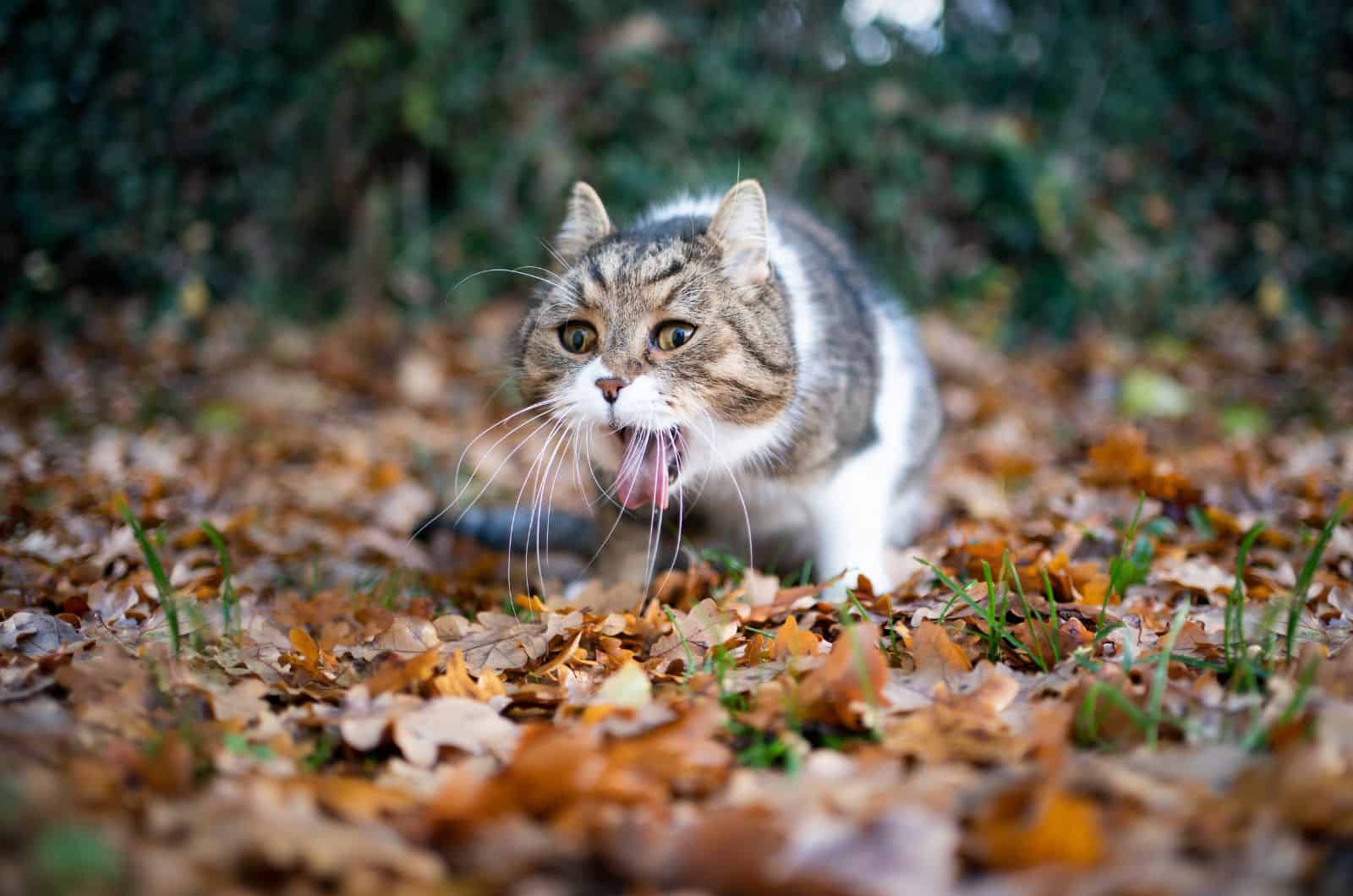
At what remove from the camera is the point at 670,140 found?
6.63 metres

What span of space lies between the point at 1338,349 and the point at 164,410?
25.3 ft

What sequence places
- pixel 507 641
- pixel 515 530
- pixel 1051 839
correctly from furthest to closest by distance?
pixel 515 530, pixel 507 641, pixel 1051 839

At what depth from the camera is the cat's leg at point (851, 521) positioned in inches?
115

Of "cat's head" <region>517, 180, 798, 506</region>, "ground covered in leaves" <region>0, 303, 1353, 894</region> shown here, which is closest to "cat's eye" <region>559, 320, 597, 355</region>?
"cat's head" <region>517, 180, 798, 506</region>

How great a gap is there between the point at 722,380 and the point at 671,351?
0.53 ft

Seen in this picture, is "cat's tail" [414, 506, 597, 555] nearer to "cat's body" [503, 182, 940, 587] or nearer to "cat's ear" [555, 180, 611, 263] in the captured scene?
Result: "cat's body" [503, 182, 940, 587]

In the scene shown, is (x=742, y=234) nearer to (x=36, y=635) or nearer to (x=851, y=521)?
(x=851, y=521)

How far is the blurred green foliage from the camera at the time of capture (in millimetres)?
5492

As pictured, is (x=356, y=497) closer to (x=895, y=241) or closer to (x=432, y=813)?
(x=432, y=813)

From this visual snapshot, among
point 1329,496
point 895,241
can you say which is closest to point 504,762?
point 1329,496

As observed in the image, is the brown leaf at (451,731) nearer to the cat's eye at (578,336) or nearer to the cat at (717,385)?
the cat at (717,385)

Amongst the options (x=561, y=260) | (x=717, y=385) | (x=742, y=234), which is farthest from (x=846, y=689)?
(x=561, y=260)

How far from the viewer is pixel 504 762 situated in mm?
1645

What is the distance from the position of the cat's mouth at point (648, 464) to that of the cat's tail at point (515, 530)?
0.84 meters
